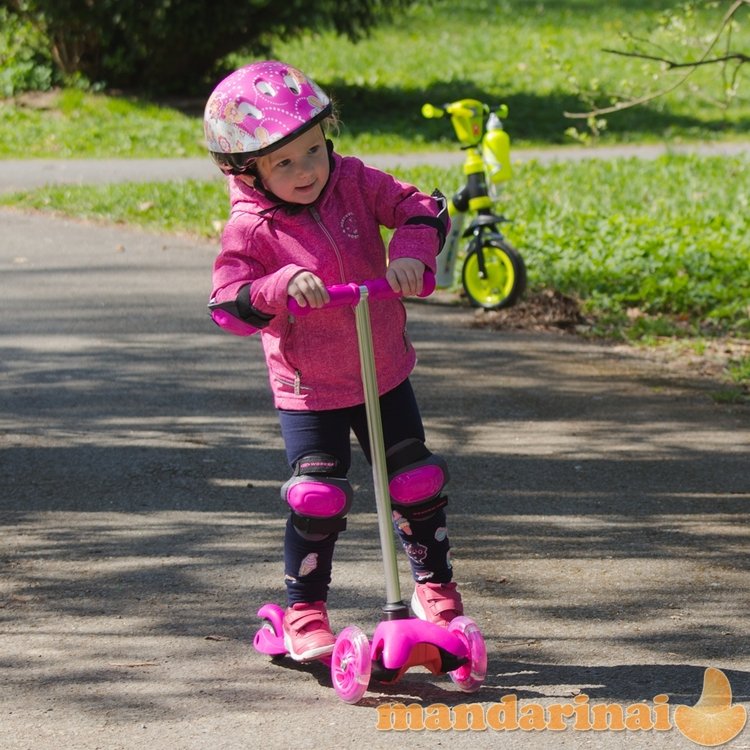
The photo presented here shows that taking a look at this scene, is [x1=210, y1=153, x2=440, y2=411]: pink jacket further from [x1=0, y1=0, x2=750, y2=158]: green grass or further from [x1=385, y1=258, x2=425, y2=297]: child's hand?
[x1=0, y1=0, x2=750, y2=158]: green grass

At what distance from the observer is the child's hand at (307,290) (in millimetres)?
3340

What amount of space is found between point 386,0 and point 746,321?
31.9ft

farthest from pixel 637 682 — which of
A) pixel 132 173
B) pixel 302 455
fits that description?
pixel 132 173

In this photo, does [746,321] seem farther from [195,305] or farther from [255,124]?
[255,124]

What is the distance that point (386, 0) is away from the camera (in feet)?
53.7

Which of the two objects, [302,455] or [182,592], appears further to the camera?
[182,592]

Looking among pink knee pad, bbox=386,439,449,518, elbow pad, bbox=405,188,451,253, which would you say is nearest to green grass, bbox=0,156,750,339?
elbow pad, bbox=405,188,451,253

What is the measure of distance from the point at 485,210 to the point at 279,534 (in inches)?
151

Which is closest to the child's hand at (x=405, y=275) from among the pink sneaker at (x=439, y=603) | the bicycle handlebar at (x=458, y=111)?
the pink sneaker at (x=439, y=603)

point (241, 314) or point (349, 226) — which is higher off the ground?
point (349, 226)

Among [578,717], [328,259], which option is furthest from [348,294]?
[578,717]

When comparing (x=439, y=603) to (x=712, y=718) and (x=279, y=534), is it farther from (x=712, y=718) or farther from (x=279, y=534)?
(x=279, y=534)

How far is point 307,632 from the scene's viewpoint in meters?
3.79

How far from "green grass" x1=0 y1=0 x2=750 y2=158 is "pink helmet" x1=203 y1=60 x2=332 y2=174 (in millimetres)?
4862
